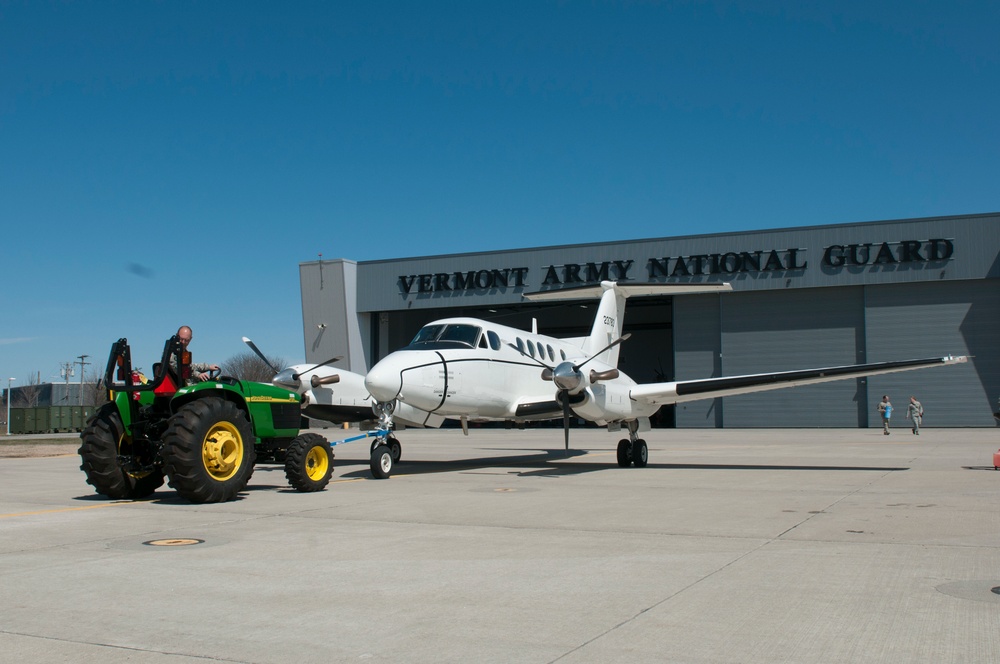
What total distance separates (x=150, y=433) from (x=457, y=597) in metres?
7.54

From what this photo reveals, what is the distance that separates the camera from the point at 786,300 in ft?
153

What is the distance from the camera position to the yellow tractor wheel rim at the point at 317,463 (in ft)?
44.3

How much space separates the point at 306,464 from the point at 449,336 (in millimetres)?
5268

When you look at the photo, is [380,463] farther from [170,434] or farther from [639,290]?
[639,290]

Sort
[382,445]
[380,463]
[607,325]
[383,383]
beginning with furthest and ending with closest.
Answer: [607,325] < [382,445] < [380,463] < [383,383]

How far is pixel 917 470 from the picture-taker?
1766 centimetres

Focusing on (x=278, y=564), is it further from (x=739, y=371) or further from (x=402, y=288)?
(x=402, y=288)

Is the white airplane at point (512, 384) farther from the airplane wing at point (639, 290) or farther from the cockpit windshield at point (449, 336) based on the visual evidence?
the airplane wing at point (639, 290)

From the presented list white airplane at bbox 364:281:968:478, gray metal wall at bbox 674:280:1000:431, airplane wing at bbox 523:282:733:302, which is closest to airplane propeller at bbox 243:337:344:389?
white airplane at bbox 364:281:968:478

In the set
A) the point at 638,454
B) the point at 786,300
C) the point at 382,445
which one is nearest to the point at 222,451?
the point at 382,445

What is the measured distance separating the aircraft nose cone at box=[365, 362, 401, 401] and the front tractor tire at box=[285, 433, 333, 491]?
193 cm

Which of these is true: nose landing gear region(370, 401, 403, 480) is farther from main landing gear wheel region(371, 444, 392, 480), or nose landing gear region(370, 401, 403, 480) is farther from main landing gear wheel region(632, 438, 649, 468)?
main landing gear wheel region(632, 438, 649, 468)

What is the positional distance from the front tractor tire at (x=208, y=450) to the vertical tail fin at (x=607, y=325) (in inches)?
490

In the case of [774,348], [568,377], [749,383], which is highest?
[774,348]
